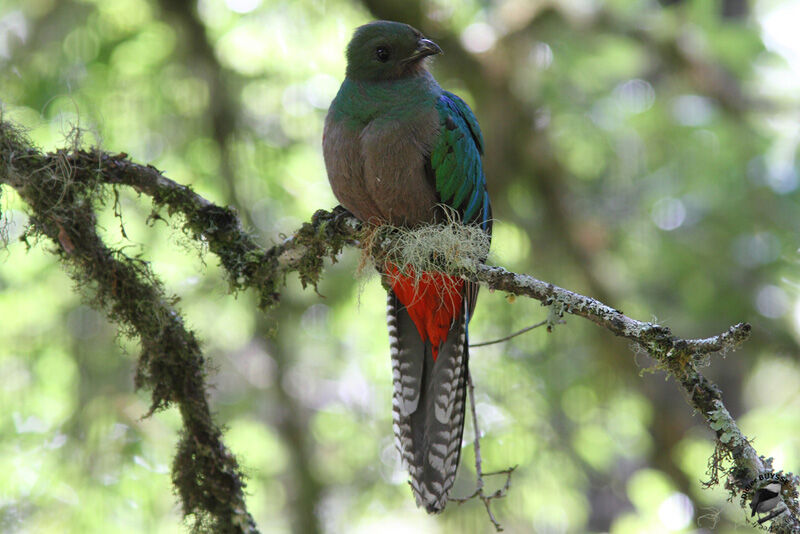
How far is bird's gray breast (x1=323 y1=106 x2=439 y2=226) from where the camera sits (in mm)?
3570

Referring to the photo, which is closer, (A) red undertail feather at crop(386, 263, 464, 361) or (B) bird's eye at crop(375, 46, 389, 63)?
(A) red undertail feather at crop(386, 263, 464, 361)

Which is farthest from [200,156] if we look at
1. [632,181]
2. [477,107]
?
[632,181]

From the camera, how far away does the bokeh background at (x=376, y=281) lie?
5227mm

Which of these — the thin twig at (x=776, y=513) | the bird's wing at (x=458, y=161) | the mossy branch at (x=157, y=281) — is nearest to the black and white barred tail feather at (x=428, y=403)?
the bird's wing at (x=458, y=161)

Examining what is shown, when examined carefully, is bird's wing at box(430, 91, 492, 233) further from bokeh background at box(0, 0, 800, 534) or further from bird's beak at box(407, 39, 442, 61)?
bokeh background at box(0, 0, 800, 534)

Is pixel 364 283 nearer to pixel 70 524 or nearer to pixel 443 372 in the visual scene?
pixel 443 372

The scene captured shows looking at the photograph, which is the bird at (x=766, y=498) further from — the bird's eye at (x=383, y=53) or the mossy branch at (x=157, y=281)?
the bird's eye at (x=383, y=53)

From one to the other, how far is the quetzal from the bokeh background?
1427 mm

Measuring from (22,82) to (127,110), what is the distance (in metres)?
0.76

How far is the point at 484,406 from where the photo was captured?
601 centimetres

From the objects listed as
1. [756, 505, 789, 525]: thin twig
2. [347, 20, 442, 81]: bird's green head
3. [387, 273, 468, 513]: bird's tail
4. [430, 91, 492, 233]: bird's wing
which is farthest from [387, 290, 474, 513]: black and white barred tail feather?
[756, 505, 789, 525]: thin twig

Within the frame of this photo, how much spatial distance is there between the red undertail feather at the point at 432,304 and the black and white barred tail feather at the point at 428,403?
0.04m

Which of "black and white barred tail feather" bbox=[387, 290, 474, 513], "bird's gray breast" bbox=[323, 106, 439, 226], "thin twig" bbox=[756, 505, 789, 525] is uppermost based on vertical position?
"bird's gray breast" bbox=[323, 106, 439, 226]

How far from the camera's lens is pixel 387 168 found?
356cm
